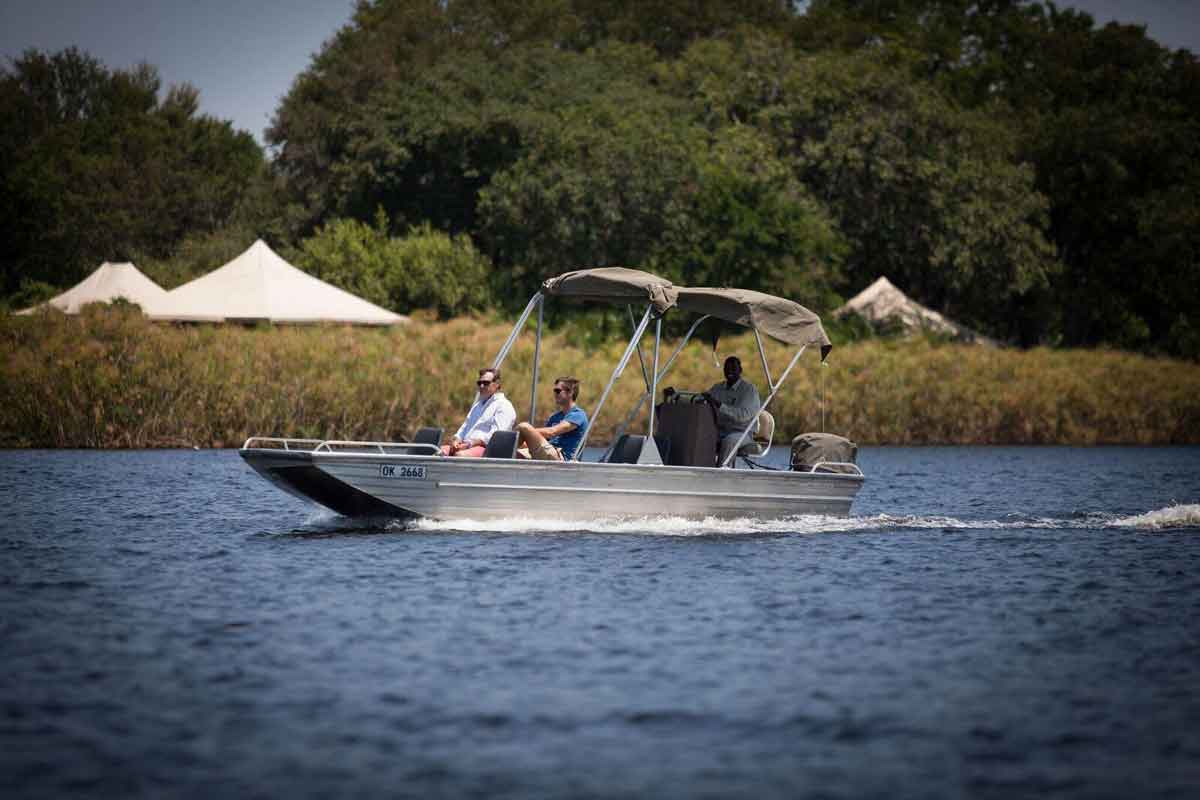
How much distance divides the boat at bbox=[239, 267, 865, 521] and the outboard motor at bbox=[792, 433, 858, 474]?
0.03m

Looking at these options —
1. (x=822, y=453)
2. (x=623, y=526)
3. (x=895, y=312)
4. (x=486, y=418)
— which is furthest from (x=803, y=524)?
(x=895, y=312)

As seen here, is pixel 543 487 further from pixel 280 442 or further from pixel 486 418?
pixel 280 442

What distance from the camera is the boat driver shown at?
20.7 m

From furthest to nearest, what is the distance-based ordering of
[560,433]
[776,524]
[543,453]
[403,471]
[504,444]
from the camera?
[776,524], [560,433], [543,453], [504,444], [403,471]

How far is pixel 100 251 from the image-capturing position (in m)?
75.8

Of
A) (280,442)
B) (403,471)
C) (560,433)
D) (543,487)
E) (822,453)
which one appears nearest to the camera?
(403,471)

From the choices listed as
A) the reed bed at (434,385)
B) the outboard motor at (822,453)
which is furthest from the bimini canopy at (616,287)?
the reed bed at (434,385)

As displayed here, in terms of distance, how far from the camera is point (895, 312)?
5731 centimetres

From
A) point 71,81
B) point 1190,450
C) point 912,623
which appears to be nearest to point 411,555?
point 912,623

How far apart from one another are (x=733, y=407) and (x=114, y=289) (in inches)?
1256

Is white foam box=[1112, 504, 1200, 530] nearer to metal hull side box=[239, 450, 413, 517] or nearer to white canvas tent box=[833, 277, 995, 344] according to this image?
metal hull side box=[239, 450, 413, 517]

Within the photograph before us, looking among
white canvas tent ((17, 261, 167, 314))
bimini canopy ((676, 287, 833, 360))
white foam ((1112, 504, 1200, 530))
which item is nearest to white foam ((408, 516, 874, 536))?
bimini canopy ((676, 287, 833, 360))

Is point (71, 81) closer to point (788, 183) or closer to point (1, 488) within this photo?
point (788, 183)

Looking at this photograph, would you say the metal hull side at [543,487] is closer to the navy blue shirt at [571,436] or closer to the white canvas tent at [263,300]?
the navy blue shirt at [571,436]
